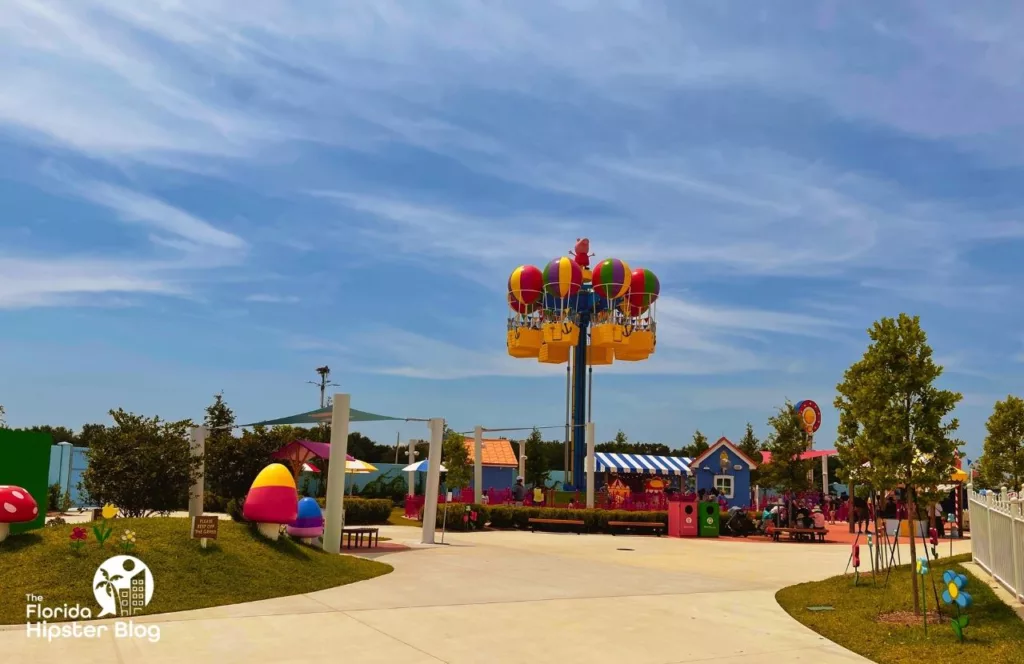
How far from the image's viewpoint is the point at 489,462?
5488 centimetres

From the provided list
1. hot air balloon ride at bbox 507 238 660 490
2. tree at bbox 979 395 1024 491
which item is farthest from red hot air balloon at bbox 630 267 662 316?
tree at bbox 979 395 1024 491

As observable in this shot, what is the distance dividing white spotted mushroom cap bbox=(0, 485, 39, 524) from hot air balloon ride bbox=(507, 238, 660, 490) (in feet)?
88.4

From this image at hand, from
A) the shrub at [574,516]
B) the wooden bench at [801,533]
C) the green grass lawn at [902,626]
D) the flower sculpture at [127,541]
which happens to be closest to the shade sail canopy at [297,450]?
the shrub at [574,516]

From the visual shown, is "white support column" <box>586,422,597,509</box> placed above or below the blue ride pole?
below

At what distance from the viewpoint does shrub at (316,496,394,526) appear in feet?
89.9

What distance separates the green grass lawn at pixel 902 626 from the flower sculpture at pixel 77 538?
394 inches

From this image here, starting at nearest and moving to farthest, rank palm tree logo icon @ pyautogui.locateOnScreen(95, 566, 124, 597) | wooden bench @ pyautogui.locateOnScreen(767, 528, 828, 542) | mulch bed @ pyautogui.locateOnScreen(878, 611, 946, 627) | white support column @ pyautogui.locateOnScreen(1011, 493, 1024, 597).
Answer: mulch bed @ pyautogui.locateOnScreen(878, 611, 946, 627)
white support column @ pyautogui.locateOnScreen(1011, 493, 1024, 597)
palm tree logo icon @ pyautogui.locateOnScreen(95, 566, 124, 597)
wooden bench @ pyautogui.locateOnScreen(767, 528, 828, 542)

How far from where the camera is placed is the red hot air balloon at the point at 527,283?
37.7 m

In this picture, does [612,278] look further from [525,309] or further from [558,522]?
[558,522]

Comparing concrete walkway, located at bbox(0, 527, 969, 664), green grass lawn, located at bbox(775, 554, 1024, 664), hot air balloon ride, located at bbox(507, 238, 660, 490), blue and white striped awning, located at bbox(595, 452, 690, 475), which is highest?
hot air balloon ride, located at bbox(507, 238, 660, 490)

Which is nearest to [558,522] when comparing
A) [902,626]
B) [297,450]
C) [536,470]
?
[297,450]

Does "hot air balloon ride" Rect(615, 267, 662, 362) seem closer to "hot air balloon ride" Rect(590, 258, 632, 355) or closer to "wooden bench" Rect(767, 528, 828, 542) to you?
"hot air balloon ride" Rect(590, 258, 632, 355)

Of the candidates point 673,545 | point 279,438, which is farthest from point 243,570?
point 279,438

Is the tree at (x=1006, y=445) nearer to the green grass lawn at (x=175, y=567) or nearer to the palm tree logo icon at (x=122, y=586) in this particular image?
the green grass lawn at (x=175, y=567)
